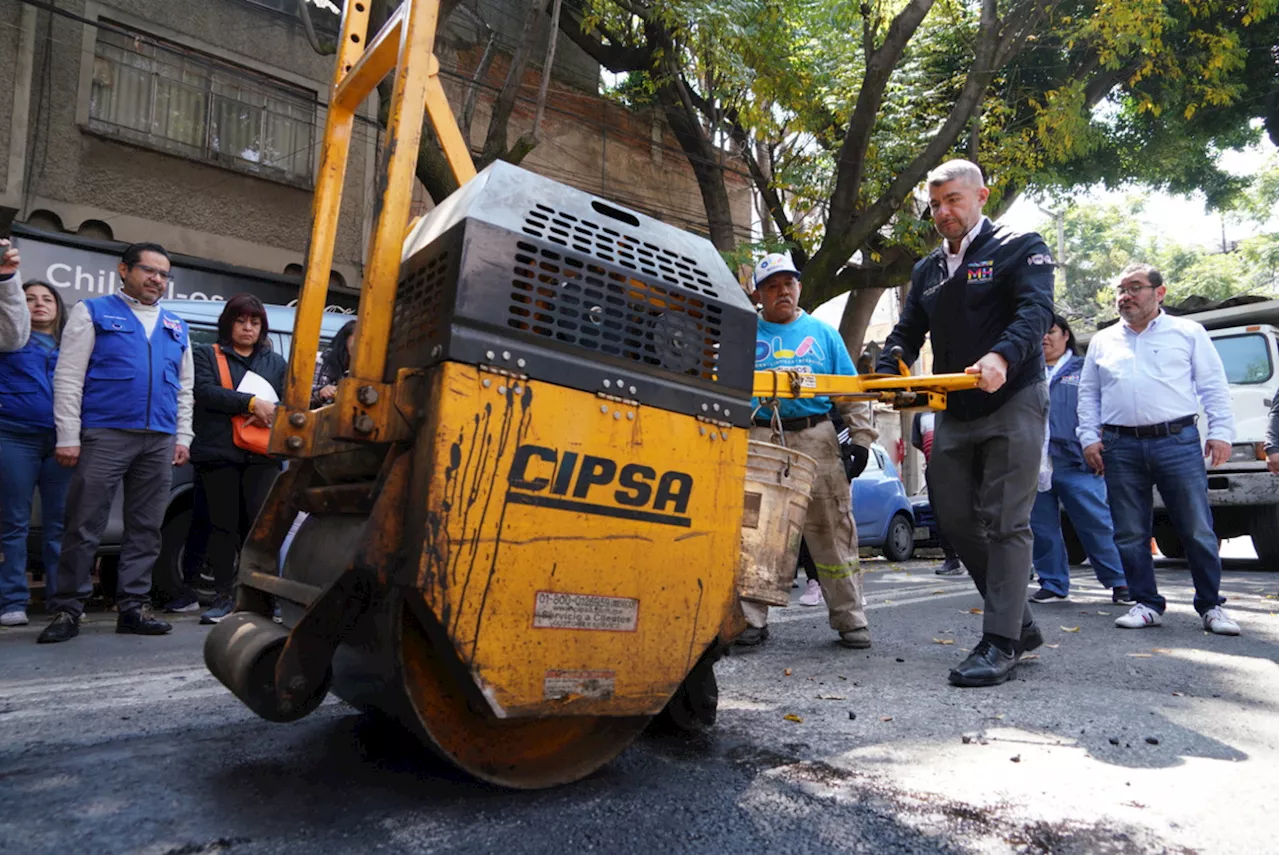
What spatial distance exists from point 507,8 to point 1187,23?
9878 mm

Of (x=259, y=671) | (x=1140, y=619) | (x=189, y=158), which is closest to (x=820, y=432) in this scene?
(x=1140, y=619)

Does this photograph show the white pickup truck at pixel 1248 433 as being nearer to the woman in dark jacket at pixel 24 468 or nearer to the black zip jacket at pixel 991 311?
the black zip jacket at pixel 991 311

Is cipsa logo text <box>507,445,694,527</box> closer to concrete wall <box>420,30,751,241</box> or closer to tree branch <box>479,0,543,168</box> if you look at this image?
tree branch <box>479,0,543,168</box>

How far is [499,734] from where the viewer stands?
6.54ft

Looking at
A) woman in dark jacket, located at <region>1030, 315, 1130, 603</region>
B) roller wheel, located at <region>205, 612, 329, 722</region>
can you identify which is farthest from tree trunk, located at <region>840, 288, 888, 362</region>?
roller wheel, located at <region>205, 612, 329, 722</region>

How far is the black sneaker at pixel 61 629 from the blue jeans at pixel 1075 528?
19.1 ft

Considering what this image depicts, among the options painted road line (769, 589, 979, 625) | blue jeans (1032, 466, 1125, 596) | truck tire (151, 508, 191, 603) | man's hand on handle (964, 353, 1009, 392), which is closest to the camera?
man's hand on handle (964, 353, 1009, 392)

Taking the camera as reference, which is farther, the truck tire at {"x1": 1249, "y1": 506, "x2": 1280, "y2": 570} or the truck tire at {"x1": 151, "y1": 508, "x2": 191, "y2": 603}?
the truck tire at {"x1": 1249, "y1": 506, "x2": 1280, "y2": 570}

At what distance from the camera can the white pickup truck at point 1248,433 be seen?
8203mm

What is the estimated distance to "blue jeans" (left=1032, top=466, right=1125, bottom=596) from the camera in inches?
238

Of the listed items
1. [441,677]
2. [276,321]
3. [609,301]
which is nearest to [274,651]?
[441,677]

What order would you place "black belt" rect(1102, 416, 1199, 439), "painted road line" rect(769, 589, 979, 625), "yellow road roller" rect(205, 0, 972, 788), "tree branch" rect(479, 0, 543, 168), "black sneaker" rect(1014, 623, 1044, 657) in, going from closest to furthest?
"yellow road roller" rect(205, 0, 972, 788), "black sneaker" rect(1014, 623, 1044, 657), "black belt" rect(1102, 416, 1199, 439), "painted road line" rect(769, 589, 979, 625), "tree branch" rect(479, 0, 543, 168)

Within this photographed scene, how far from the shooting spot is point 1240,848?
1767 millimetres

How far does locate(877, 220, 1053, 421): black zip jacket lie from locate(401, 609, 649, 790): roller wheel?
2031 mm
